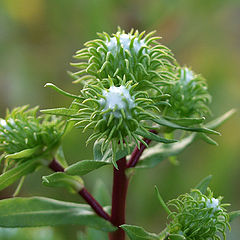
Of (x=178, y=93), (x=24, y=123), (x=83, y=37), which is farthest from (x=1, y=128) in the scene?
(x=83, y=37)

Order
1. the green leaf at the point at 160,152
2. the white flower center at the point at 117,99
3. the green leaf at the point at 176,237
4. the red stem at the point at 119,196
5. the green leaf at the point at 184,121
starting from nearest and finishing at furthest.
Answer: the white flower center at the point at 117,99
the green leaf at the point at 176,237
the green leaf at the point at 184,121
the red stem at the point at 119,196
the green leaf at the point at 160,152

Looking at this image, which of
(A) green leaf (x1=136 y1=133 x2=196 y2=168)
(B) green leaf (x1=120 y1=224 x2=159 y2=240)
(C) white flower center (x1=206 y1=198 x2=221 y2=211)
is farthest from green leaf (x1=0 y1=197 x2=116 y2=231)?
(C) white flower center (x1=206 y1=198 x2=221 y2=211)

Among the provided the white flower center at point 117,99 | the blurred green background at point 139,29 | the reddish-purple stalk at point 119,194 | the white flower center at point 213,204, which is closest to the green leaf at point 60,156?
the reddish-purple stalk at point 119,194

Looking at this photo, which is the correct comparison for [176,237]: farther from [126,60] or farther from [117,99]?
[126,60]

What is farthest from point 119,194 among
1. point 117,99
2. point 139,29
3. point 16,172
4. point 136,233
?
point 139,29

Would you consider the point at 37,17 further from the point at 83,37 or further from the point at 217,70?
the point at 217,70

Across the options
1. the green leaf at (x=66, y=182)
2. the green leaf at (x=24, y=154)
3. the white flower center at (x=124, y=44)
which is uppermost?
the white flower center at (x=124, y=44)

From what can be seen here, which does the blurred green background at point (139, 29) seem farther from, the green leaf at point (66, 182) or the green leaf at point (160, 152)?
the green leaf at point (66, 182)
